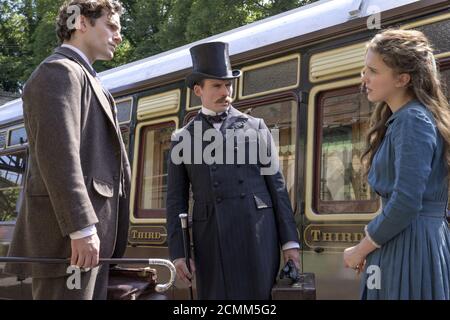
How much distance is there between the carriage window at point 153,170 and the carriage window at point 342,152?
1.48 m

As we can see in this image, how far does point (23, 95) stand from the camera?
82.4 inches

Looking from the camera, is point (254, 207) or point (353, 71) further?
point (353, 71)

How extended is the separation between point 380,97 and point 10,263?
149cm

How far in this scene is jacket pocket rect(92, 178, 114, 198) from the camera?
2.09 metres

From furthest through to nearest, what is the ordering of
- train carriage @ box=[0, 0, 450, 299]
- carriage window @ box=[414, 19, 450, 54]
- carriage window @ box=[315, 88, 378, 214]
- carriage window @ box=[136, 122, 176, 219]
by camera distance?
carriage window @ box=[136, 122, 176, 219] < carriage window @ box=[315, 88, 378, 214] < train carriage @ box=[0, 0, 450, 299] < carriage window @ box=[414, 19, 450, 54]

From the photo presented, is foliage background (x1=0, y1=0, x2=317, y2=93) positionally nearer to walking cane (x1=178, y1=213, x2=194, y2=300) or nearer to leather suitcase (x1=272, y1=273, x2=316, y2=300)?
walking cane (x1=178, y1=213, x2=194, y2=300)

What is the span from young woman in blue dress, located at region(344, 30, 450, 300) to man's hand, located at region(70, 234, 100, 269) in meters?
0.89

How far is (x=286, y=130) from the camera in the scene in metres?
3.75

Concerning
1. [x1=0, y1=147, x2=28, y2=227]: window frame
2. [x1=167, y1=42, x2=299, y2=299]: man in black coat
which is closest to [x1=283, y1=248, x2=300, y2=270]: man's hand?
[x1=167, y1=42, x2=299, y2=299]: man in black coat

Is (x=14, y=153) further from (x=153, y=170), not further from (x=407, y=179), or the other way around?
(x=407, y=179)

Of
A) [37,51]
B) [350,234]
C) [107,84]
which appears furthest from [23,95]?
[37,51]

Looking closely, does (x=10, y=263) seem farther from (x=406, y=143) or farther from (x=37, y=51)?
(x=37, y=51)

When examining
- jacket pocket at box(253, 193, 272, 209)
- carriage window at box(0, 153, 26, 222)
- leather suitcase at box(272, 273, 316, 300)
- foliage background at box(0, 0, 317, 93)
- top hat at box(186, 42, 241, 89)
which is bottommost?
leather suitcase at box(272, 273, 316, 300)

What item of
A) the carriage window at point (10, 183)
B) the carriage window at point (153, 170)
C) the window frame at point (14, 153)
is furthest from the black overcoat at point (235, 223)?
the carriage window at point (10, 183)
